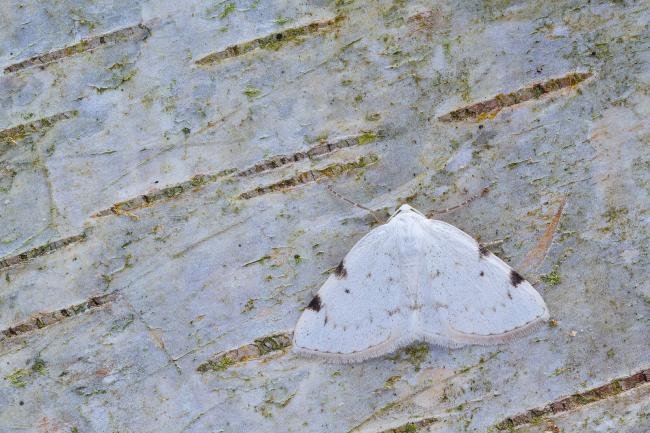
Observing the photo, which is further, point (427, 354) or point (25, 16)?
point (427, 354)

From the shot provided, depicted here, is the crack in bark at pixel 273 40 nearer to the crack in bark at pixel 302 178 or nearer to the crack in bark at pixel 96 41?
the crack in bark at pixel 96 41

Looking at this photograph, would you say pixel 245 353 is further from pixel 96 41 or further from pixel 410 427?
pixel 96 41

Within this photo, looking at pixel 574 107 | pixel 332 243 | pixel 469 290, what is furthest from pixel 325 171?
pixel 574 107

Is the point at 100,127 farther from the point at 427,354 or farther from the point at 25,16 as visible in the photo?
the point at 427,354

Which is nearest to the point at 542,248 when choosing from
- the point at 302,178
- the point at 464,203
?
the point at 464,203

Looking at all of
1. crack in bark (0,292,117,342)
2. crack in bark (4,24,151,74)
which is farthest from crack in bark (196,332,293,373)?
crack in bark (4,24,151,74)

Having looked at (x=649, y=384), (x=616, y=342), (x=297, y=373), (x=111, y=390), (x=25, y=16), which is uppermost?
(x=25, y=16)
